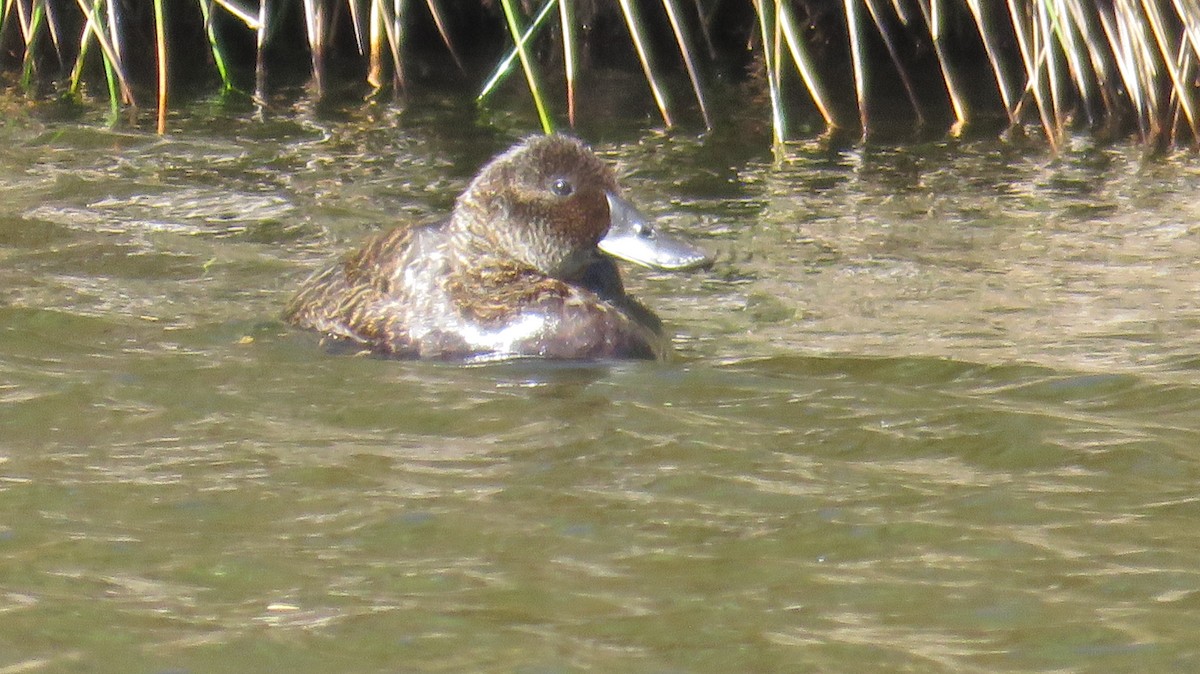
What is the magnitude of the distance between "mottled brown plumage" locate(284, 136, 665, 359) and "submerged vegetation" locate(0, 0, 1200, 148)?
4.62 ft

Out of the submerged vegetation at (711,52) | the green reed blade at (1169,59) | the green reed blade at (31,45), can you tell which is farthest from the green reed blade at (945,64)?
the green reed blade at (31,45)

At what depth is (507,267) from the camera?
18.0 feet

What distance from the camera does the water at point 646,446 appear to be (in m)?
3.24

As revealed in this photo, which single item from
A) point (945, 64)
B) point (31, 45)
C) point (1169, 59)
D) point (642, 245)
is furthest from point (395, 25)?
point (1169, 59)

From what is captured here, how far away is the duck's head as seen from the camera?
5.45 m

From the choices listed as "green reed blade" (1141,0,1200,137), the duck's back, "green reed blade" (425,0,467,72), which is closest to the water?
the duck's back

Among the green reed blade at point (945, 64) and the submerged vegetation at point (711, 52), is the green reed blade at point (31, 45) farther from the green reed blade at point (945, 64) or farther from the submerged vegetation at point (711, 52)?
the green reed blade at point (945, 64)

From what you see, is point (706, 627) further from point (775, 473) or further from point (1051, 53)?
point (1051, 53)

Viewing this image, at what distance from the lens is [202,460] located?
163 inches

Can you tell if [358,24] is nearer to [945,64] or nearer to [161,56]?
[161,56]

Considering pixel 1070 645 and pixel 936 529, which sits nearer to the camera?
A: pixel 1070 645

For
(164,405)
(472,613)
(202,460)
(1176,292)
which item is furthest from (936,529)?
(1176,292)

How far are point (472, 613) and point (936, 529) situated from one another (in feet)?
3.20

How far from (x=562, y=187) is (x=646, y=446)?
132cm
